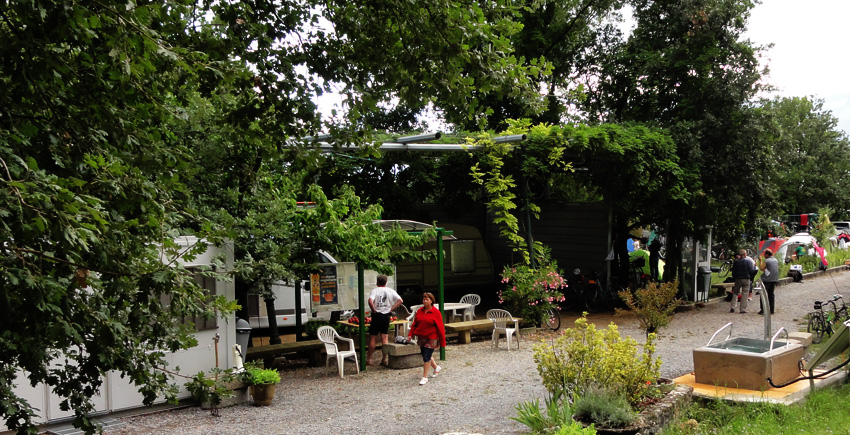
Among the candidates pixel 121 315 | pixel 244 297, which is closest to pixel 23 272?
pixel 121 315

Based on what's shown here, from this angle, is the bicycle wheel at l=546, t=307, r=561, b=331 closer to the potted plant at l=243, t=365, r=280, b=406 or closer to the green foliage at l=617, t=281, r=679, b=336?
the green foliage at l=617, t=281, r=679, b=336

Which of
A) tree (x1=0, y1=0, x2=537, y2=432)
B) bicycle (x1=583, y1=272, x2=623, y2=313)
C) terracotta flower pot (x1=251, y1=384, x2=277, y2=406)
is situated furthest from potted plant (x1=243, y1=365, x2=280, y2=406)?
bicycle (x1=583, y1=272, x2=623, y2=313)

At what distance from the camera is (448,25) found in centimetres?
671

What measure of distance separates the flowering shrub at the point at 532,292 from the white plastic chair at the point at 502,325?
97cm

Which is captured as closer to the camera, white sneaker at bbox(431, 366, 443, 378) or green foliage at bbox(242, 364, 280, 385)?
green foliage at bbox(242, 364, 280, 385)

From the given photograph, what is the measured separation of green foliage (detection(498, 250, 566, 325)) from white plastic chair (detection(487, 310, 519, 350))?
3.20ft

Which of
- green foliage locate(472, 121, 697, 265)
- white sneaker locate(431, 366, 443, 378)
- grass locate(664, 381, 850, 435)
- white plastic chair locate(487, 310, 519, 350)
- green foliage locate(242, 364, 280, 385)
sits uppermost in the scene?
green foliage locate(472, 121, 697, 265)

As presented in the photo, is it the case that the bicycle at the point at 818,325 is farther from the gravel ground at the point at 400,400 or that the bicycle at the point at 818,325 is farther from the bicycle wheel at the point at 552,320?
Answer: the bicycle wheel at the point at 552,320

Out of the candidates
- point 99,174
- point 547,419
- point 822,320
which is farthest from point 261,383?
point 822,320

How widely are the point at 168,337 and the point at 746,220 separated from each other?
647 inches

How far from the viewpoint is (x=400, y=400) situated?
359 inches

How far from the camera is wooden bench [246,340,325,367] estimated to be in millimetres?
10727

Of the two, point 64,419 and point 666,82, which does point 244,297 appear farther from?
point 666,82

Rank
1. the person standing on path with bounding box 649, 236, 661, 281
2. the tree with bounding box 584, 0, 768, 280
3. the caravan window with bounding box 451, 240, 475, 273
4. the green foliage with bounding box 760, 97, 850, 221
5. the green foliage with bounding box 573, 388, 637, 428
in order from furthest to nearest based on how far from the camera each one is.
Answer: the green foliage with bounding box 760, 97, 850, 221 < the person standing on path with bounding box 649, 236, 661, 281 < the caravan window with bounding box 451, 240, 475, 273 < the tree with bounding box 584, 0, 768, 280 < the green foliage with bounding box 573, 388, 637, 428
